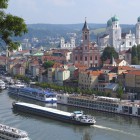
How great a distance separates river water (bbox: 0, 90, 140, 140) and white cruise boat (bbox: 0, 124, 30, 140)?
1.24ft

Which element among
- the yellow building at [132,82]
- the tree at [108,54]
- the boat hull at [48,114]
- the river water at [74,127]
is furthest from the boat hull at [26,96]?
the tree at [108,54]

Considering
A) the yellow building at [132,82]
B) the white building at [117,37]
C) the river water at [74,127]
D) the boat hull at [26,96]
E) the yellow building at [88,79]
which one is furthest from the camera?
the white building at [117,37]

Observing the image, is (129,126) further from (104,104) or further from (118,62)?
(118,62)

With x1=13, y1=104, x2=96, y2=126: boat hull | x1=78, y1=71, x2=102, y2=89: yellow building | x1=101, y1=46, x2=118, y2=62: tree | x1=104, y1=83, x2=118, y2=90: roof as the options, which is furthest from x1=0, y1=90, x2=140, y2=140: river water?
x1=101, y1=46, x2=118, y2=62: tree

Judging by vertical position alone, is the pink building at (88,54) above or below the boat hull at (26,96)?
above

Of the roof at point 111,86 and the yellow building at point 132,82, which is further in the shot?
A: the roof at point 111,86

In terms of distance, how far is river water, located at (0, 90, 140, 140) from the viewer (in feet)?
34.9

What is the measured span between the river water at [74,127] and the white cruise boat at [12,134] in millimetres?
379

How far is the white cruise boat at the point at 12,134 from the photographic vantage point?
9934 millimetres

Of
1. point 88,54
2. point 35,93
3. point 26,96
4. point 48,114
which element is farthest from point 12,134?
point 88,54

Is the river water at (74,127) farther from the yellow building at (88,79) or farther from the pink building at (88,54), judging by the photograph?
the pink building at (88,54)

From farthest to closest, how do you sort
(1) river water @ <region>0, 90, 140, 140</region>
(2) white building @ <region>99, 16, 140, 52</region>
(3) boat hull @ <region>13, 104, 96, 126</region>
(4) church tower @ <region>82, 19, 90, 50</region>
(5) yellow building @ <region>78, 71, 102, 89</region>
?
(2) white building @ <region>99, 16, 140, 52</region> → (4) church tower @ <region>82, 19, 90, 50</region> → (5) yellow building @ <region>78, 71, 102, 89</region> → (3) boat hull @ <region>13, 104, 96, 126</region> → (1) river water @ <region>0, 90, 140, 140</region>

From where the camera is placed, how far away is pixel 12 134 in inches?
400

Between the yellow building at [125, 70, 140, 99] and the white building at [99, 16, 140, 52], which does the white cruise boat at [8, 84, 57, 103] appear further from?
the white building at [99, 16, 140, 52]
